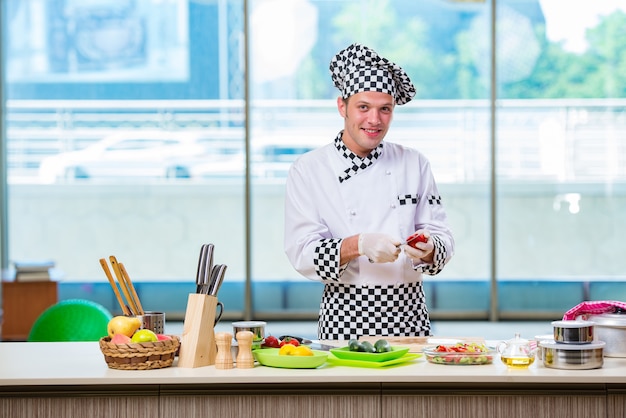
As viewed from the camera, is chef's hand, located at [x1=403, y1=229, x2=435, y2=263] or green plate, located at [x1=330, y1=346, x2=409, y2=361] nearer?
green plate, located at [x1=330, y1=346, x2=409, y2=361]

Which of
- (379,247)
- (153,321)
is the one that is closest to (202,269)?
(153,321)

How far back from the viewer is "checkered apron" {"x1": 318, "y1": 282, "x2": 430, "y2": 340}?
3.32 metres

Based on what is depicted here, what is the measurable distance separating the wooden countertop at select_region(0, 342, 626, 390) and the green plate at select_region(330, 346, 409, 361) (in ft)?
0.12

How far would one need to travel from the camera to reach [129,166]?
23.4 ft

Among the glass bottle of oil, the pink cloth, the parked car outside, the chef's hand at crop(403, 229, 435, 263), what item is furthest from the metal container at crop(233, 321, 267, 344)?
the parked car outside

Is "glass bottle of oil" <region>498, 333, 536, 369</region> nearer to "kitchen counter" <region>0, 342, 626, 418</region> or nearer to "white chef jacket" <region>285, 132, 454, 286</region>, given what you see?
"kitchen counter" <region>0, 342, 626, 418</region>

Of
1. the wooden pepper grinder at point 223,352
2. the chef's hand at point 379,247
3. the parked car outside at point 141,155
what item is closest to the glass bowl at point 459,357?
the chef's hand at point 379,247

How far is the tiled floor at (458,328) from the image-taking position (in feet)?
22.0

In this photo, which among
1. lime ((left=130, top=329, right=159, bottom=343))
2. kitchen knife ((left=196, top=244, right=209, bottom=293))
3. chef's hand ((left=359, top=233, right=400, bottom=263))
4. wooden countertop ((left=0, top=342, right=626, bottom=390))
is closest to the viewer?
wooden countertop ((left=0, top=342, right=626, bottom=390))

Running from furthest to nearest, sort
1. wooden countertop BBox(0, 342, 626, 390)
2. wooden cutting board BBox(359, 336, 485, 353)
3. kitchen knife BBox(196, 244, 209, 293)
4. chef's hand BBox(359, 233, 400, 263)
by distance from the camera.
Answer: chef's hand BBox(359, 233, 400, 263) < wooden cutting board BBox(359, 336, 485, 353) < kitchen knife BBox(196, 244, 209, 293) < wooden countertop BBox(0, 342, 626, 390)

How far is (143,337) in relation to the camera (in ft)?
8.73

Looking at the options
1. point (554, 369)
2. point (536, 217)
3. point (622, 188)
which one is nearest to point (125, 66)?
point (536, 217)

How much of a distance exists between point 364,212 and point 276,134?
3.76 meters

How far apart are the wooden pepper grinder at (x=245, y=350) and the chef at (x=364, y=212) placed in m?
0.58
